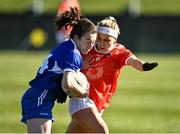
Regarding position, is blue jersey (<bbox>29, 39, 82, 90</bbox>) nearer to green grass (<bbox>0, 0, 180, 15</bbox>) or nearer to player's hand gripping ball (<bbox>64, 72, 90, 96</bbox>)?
player's hand gripping ball (<bbox>64, 72, 90, 96</bbox>)

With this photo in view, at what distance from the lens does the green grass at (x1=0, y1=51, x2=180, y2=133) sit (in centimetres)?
1605

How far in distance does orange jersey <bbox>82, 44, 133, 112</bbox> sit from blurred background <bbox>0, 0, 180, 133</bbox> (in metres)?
4.37

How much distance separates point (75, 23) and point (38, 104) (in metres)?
1.07

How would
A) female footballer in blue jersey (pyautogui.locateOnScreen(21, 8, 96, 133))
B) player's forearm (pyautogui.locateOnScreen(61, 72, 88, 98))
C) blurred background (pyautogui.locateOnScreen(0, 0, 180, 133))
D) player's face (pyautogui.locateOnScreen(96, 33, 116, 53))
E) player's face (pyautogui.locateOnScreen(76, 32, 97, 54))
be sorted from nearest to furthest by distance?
1. player's forearm (pyautogui.locateOnScreen(61, 72, 88, 98))
2. female footballer in blue jersey (pyautogui.locateOnScreen(21, 8, 96, 133))
3. player's face (pyautogui.locateOnScreen(76, 32, 97, 54))
4. player's face (pyautogui.locateOnScreen(96, 33, 116, 53))
5. blurred background (pyautogui.locateOnScreen(0, 0, 180, 133))

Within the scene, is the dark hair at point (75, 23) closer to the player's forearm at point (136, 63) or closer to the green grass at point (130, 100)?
the player's forearm at point (136, 63)

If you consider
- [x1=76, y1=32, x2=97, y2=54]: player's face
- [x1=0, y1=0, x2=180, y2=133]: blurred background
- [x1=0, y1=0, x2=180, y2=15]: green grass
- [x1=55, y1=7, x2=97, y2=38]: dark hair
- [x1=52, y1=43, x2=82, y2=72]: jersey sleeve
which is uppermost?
[x1=55, y1=7, x2=97, y2=38]: dark hair

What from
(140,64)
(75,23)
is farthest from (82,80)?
(140,64)

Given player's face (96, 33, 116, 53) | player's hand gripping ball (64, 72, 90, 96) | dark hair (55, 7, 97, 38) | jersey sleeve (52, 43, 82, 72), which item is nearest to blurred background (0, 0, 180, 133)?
player's face (96, 33, 116, 53)

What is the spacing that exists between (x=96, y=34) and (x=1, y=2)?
35498mm

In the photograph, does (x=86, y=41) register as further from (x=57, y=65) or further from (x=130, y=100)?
(x=130, y=100)

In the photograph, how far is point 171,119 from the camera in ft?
56.4

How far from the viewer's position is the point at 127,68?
3095 centimetres

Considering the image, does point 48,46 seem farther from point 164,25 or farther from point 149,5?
point 149,5

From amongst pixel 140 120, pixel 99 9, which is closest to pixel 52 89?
pixel 140 120
